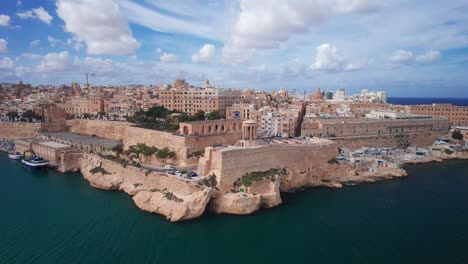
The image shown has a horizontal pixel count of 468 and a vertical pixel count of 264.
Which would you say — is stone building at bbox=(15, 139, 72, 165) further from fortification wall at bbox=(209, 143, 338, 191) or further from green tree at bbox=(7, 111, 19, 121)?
fortification wall at bbox=(209, 143, 338, 191)

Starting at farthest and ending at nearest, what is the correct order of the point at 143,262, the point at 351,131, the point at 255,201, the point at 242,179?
1. the point at 351,131
2. the point at 242,179
3. the point at 255,201
4. the point at 143,262

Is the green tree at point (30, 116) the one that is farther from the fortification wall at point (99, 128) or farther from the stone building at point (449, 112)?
the stone building at point (449, 112)

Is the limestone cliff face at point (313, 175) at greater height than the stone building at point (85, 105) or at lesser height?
lesser

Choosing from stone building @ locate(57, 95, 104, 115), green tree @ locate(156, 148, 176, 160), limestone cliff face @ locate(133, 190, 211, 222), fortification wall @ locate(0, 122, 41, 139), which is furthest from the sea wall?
stone building @ locate(57, 95, 104, 115)

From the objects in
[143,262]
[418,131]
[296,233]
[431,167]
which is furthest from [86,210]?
[418,131]

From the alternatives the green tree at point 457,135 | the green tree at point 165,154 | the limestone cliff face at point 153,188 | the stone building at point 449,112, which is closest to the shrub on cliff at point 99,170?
the limestone cliff face at point 153,188

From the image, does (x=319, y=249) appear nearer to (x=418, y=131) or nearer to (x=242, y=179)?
(x=242, y=179)

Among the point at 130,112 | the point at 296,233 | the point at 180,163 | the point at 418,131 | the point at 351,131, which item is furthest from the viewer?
the point at 130,112
